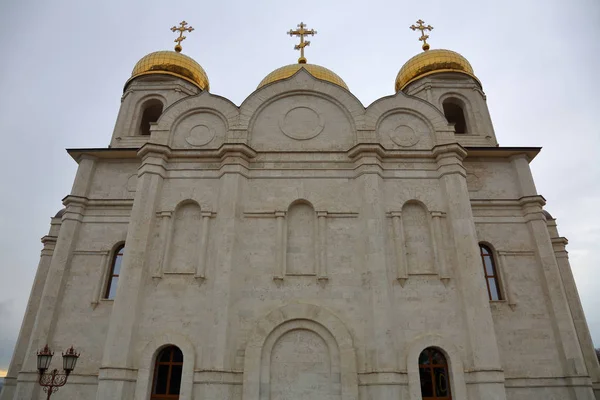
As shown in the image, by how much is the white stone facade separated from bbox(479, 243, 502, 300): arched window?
307 mm

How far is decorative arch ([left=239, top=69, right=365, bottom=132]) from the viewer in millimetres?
15398

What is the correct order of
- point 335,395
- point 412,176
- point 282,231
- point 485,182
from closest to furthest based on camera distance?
point 335,395, point 282,231, point 412,176, point 485,182

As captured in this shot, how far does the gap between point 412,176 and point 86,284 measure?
41.6 feet

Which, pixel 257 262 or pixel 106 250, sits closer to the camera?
pixel 257 262

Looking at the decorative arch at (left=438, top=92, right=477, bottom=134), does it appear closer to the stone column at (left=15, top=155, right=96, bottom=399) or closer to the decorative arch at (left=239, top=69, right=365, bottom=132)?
the decorative arch at (left=239, top=69, right=365, bottom=132)

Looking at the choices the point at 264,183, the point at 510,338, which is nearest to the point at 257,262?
the point at 264,183

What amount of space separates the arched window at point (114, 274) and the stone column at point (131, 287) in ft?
9.77

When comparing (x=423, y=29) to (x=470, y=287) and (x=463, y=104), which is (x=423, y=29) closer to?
(x=463, y=104)

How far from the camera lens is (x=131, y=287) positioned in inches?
495

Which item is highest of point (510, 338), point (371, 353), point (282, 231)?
point (282, 231)

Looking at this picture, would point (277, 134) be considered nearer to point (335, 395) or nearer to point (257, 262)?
point (257, 262)

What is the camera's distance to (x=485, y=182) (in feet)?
55.9

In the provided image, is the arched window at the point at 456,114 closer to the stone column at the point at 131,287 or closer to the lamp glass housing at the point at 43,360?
the stone column at the point at 131,287

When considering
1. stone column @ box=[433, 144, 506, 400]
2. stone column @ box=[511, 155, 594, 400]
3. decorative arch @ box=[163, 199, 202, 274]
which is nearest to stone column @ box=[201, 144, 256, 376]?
decorative arch @ box=[163, 199, 202, 274]
